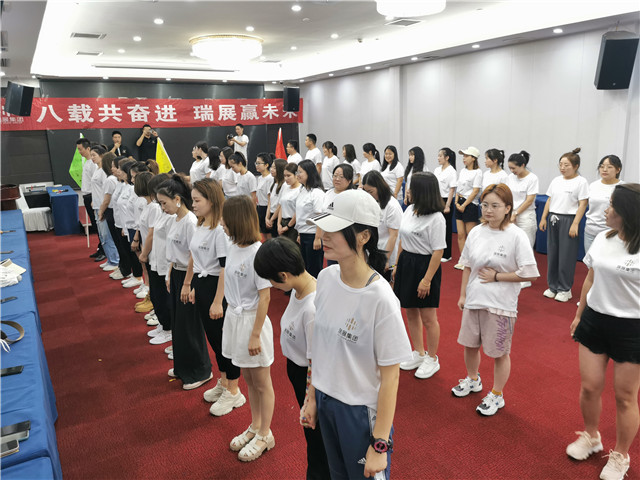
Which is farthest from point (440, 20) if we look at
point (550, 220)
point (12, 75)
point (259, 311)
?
point (12, 75)

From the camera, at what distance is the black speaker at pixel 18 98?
286 inches

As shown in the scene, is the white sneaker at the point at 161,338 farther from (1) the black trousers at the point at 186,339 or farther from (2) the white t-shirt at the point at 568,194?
(2) the white t-shirt at the point at 568,194

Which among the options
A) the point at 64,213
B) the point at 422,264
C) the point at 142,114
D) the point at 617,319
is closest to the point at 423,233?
the point at 422,264

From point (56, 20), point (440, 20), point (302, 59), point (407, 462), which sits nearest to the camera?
point (407, 462)

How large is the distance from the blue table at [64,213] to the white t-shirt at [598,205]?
874 centimetres

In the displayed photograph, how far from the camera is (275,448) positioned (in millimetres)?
2826

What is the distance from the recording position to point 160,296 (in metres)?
4.21

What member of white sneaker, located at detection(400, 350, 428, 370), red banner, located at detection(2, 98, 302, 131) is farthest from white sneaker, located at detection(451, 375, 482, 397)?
red banner, located at detection(2, 98, 302, 131)

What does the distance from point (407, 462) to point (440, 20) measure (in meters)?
6.88

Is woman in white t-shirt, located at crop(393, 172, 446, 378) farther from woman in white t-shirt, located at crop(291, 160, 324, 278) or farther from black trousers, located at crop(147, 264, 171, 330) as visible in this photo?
black trousers, located at crop(147, 264, 171, 330)

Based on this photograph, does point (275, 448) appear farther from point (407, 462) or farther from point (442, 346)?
point (442, 346)

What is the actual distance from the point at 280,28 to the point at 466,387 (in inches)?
245

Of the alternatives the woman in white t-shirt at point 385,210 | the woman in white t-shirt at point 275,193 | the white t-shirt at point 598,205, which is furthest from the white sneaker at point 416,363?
the woman in white t-shirt at point 275,193

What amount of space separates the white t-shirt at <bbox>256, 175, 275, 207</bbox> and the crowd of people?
4.67 feet
